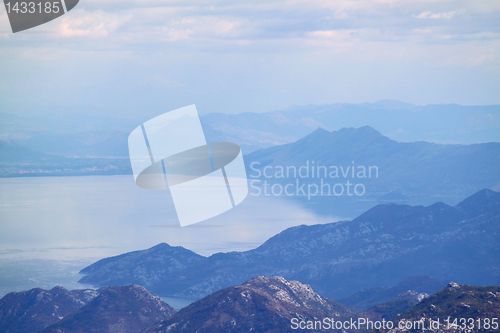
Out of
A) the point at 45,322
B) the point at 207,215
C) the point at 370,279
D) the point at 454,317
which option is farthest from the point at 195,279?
the point at 207,215

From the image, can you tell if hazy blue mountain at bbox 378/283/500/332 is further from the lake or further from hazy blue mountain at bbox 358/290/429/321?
the lake

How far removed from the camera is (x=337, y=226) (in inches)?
5340

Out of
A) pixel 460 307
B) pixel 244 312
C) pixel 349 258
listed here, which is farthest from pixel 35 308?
pixel 349 258

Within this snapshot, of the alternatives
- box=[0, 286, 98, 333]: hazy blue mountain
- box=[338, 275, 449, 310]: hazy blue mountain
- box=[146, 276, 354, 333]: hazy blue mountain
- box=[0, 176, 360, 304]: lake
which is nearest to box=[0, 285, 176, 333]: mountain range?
box=[0, 286, 98, 333]: hazy blue mountain

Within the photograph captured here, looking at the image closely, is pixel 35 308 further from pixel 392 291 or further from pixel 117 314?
pixel 392 291

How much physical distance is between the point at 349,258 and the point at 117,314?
62.2m

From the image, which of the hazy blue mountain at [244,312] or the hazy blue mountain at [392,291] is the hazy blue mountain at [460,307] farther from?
the hazy blue mountain at [392,291]

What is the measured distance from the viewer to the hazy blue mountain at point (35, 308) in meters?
71.3

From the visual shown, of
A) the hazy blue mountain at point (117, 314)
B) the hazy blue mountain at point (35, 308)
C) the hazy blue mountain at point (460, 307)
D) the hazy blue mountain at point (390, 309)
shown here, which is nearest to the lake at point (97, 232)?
the hazy blue mountain at point (35, 308)

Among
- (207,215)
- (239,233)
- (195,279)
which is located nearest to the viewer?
(195,279)

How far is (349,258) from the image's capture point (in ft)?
394

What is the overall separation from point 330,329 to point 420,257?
2609 inches

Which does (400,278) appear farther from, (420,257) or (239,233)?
(239,233)

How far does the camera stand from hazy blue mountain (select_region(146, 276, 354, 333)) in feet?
188
